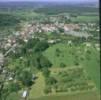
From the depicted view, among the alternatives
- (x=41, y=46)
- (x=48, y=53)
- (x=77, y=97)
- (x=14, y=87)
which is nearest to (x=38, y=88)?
(x=14, y=87)

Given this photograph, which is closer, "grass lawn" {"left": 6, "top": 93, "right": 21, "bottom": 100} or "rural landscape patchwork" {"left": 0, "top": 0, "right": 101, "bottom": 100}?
"grass lawn" {"left": 6, "top": 93, "right": 21, "bottom": 100}

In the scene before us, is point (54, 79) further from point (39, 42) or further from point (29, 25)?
point (29, 25)

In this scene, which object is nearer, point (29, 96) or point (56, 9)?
point (29, 96)

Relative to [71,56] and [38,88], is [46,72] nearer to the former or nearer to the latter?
[38,88]

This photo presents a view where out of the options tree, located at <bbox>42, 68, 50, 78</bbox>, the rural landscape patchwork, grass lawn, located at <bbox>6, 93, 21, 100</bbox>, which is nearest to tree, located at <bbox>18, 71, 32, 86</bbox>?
the rural landscape patchwork

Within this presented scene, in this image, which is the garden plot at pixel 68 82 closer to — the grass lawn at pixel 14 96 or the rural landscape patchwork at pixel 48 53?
the rural landscape patchwork at pixel 48 53

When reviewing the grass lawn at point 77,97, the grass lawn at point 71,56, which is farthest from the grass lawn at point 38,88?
the grass lawn at point 71,56

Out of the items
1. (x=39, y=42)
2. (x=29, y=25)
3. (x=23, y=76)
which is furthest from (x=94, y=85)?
(x=29, y=25)

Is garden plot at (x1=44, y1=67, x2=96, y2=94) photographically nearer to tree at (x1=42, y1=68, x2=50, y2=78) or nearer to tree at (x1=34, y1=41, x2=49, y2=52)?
tree at (x1=42, y1=68, x2=50, y2=78)
